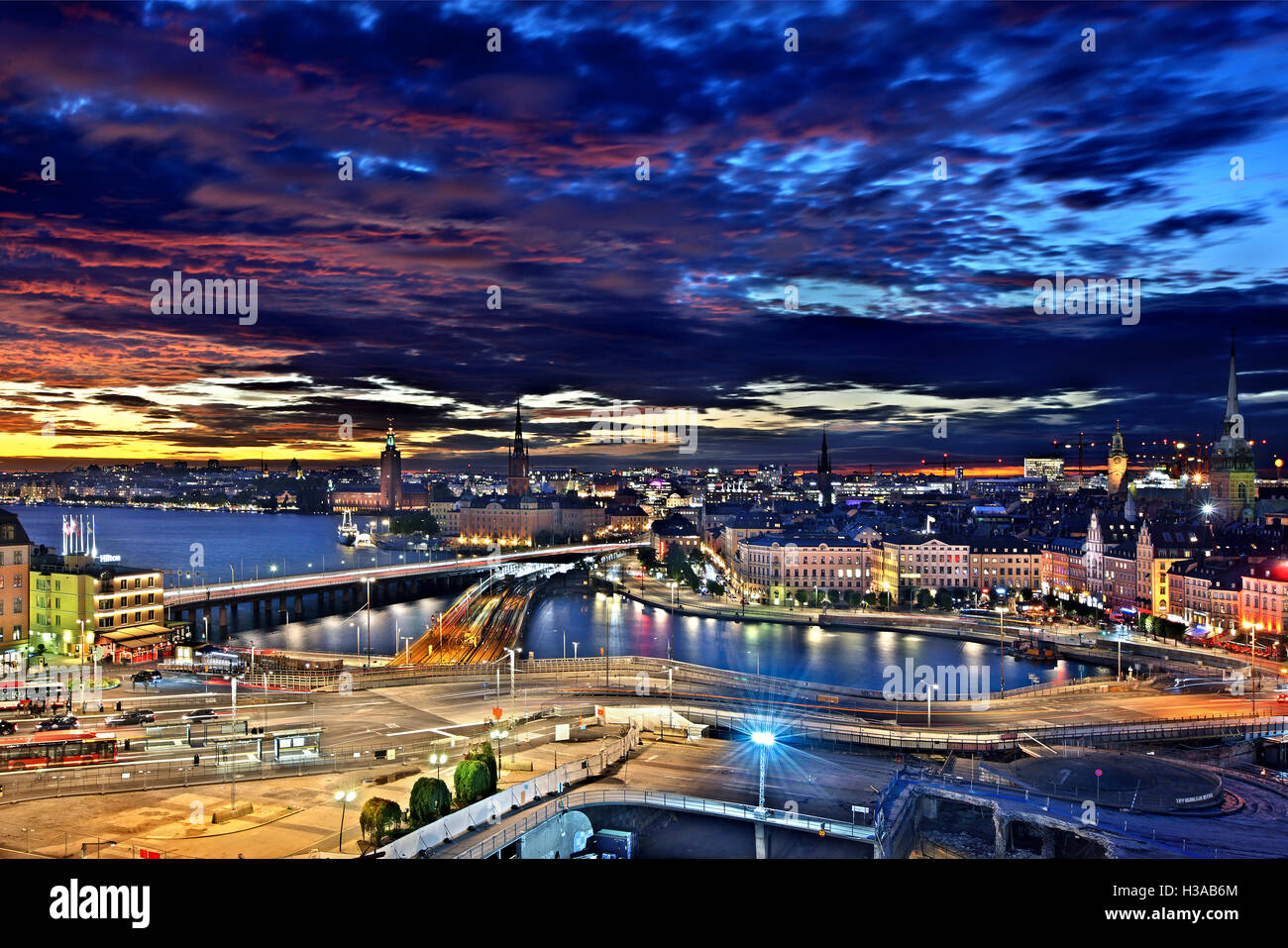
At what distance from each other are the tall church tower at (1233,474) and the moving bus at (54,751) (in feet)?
135

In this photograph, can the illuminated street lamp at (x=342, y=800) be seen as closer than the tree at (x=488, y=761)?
Yes

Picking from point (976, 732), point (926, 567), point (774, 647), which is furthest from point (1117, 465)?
point (976, 732)

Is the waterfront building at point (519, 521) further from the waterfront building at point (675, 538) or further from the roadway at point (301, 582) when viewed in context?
the roadway at point (301, 582)

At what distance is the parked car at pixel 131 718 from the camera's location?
34.2ft

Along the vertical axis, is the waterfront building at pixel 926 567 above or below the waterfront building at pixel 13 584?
below

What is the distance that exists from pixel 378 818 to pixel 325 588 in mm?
27969

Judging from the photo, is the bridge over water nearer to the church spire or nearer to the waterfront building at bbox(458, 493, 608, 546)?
the waterfront building at bbox(458, 493, 608, 546)

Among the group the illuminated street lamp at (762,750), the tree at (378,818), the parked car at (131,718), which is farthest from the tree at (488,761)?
the parked car at (131,718)

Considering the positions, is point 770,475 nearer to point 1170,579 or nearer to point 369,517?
point 369,517

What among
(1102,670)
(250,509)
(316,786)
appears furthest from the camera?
(250,509)

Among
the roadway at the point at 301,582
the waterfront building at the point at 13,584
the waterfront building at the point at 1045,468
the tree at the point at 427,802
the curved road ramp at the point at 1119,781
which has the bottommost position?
the curved road ramp at the point at 1119,781
